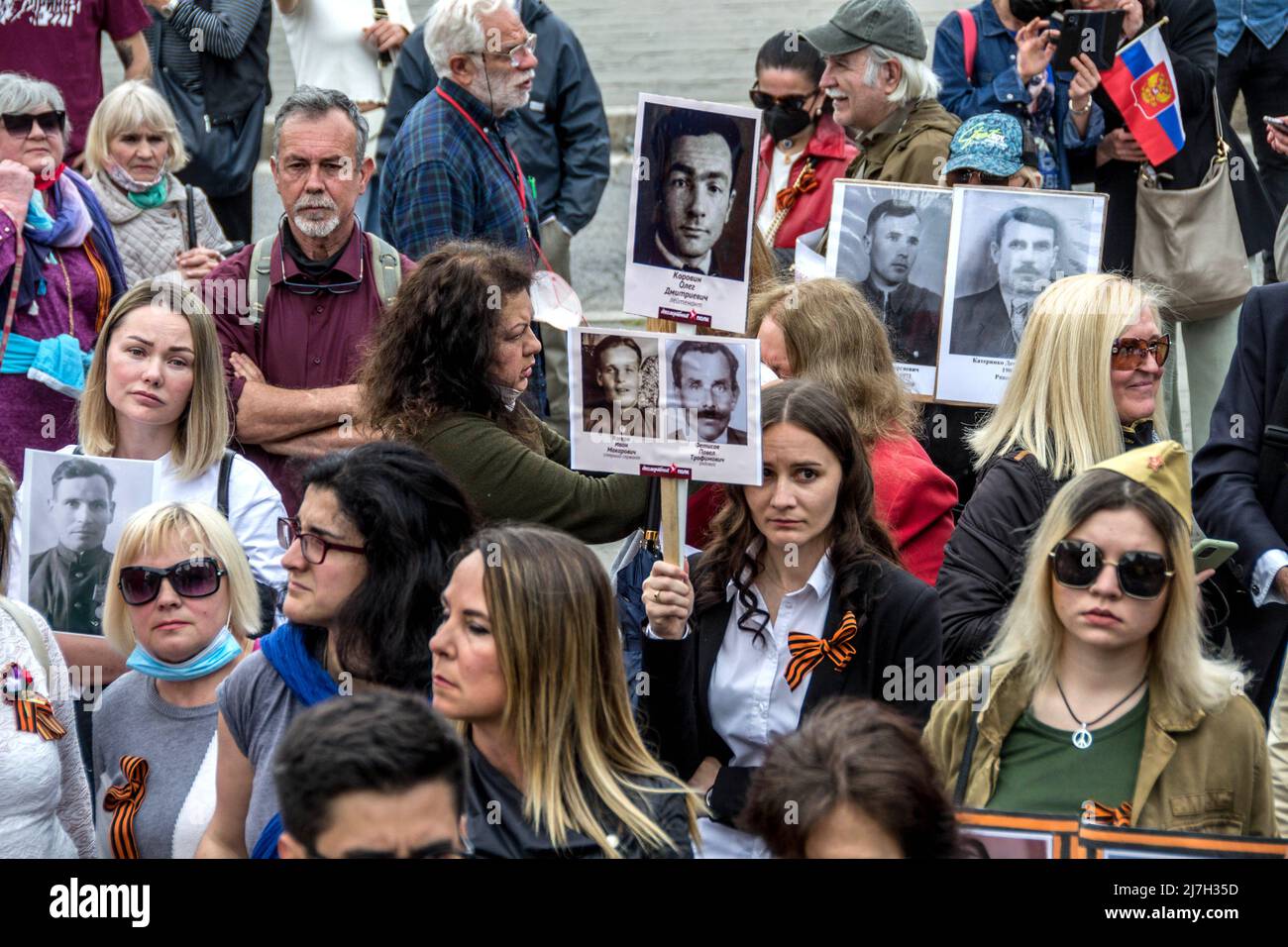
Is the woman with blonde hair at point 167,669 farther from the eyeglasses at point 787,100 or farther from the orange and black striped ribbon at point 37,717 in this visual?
the eyeglasses at point 787,100

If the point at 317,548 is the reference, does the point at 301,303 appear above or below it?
above

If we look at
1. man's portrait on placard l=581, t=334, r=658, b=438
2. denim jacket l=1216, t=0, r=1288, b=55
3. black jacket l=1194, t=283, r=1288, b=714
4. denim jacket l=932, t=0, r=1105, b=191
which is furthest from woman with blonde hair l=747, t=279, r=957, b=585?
denim jacket l=1216, t=0, r=1288, b=55

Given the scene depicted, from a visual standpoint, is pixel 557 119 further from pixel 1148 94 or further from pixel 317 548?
pixel 317 548

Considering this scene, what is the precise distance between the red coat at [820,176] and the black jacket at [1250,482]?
214 centimetres

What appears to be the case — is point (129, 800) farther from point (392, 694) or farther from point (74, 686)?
point (392, 694)

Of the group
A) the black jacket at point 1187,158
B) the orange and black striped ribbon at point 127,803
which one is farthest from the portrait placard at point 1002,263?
the orange and black striped ribbon at point 127,803

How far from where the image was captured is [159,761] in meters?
4.29

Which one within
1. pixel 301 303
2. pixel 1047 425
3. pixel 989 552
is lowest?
pixel 989 552

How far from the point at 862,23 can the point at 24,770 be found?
4.17m

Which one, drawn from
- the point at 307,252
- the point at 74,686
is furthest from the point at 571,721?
the point at 307,252

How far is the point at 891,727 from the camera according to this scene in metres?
3.22

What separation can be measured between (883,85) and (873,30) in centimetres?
21

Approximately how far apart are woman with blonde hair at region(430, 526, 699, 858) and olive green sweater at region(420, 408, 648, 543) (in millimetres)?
1259

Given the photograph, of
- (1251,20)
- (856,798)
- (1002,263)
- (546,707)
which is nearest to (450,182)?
(1002,263)
